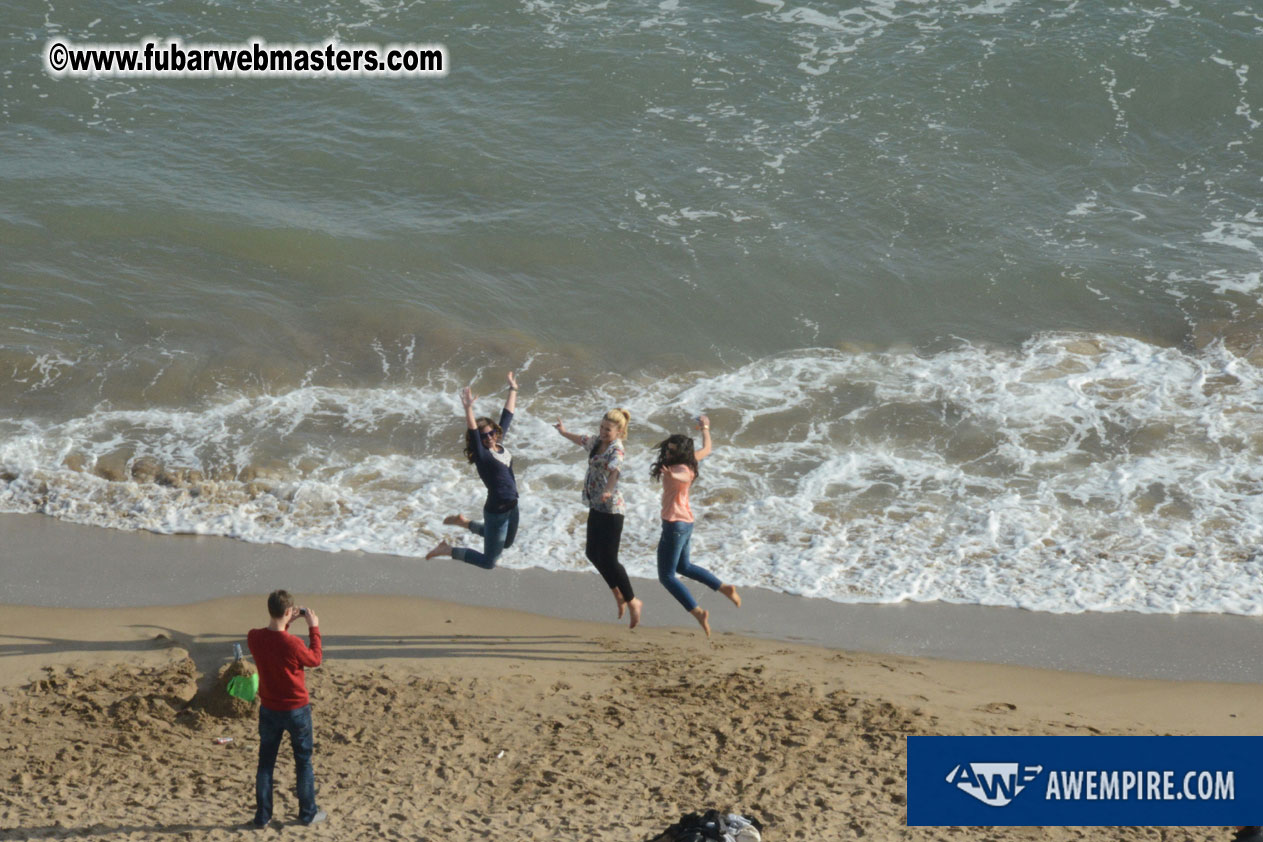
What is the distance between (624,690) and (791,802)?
5.05 ft

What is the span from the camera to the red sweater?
19.0 ft

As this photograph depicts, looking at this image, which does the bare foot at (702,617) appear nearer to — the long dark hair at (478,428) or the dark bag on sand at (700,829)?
the long dark hair at (478,428)

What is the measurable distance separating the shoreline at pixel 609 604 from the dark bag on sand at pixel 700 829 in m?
2.99

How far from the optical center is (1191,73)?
18.7 meters

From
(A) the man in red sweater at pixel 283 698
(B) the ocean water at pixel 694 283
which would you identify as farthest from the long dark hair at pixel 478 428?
(A) the man in red sweater at pixel 283 698

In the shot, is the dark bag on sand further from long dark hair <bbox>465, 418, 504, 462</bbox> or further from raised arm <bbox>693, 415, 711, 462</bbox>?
long dark hair <bbox>465, 418, 504, 462</bbox>

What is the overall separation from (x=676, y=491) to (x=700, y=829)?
9.05 feet

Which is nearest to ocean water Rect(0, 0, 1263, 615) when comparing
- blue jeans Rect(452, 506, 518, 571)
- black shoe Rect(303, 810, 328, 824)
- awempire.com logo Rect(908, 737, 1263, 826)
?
blue jeans Rect(452, 506, 518, 571)

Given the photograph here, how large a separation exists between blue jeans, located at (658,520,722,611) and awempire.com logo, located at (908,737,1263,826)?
7.33 ft

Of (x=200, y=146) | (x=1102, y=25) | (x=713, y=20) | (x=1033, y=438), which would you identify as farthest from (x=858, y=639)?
(x=1102, y=25)

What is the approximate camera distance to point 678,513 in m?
7.68

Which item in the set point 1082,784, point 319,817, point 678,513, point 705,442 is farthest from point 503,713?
point 1082,784

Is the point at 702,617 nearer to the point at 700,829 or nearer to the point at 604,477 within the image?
the point at 604,477

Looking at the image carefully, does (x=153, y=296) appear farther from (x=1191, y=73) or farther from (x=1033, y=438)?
(x=1191, y=73)
